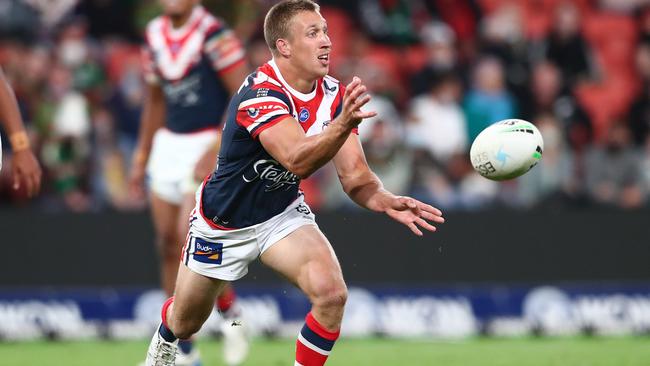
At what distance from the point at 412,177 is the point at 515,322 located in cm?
172

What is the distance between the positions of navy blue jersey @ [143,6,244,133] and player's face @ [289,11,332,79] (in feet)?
8.01

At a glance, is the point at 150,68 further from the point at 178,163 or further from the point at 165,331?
the point at 165,331

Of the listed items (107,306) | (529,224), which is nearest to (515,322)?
(529,224)

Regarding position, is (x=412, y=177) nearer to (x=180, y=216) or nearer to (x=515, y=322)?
(x=515, y=322)

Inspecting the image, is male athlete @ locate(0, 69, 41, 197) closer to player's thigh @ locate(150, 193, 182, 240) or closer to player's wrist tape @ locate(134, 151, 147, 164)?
player's thigh @ locate(150, 193, 182, 240)

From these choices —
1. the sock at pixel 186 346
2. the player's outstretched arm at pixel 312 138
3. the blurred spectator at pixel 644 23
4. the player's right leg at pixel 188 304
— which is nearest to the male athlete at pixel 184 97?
the sock at pixel 186 346

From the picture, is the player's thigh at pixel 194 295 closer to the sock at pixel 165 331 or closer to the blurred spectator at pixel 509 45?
the sock at pixel 165 331

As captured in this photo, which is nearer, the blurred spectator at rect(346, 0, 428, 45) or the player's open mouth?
the player's open mouth

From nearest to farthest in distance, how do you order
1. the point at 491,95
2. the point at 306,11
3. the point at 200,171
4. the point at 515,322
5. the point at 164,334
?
the point at 306,11 < the point at 164,334 < the point at 200,171 < the point at 515,322 < the point at 491,95

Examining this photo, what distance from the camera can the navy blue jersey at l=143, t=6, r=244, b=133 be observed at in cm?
866

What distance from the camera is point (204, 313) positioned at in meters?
6.62

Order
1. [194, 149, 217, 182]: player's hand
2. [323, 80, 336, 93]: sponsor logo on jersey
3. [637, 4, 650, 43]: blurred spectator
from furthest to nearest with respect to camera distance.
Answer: [637, 4, 650, 43]: blurred spectator < [194, 149, 217, 182]: player's hand < [323, 80, 336, 93]: sponsor logo on jersey

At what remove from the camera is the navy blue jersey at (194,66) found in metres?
8.66

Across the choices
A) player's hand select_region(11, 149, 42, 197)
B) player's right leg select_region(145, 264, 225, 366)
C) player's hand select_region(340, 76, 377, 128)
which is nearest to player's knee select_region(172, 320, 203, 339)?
player's right leg select_region(145, 264, 225, 366)
